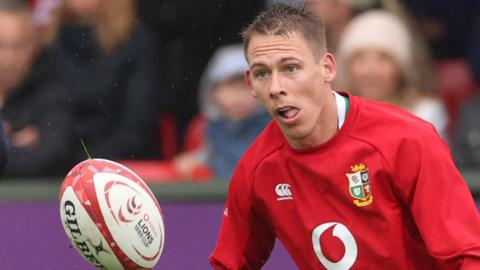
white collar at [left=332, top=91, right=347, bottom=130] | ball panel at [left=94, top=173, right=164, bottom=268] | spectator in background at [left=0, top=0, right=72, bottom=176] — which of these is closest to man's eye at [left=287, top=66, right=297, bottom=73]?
white collar at [left=332, top=91, right=347, bottom=130]

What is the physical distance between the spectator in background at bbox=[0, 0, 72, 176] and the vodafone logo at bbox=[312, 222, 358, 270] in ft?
8.86

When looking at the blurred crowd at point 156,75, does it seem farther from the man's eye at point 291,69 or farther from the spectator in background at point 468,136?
the man's eye at point 291,69

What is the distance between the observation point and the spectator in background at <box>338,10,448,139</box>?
6699 mm

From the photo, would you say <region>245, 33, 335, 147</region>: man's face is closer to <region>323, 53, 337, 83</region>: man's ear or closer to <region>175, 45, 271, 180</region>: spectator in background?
<region>323, 53, 337, 83</region>: man's ear

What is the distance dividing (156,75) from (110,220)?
2.71 metres

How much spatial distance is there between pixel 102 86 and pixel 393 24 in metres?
1.69

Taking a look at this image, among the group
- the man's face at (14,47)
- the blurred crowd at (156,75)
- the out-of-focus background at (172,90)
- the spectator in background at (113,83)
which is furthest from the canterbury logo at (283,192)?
the man's face at (14,47)

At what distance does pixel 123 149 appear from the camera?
7191 millimetres

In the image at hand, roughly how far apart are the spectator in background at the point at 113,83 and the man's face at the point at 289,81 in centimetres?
261

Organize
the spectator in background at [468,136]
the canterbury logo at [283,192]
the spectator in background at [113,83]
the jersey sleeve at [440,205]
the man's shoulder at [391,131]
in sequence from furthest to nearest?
the spectator in background at [113,83] < the spectator in background at [468,136] < the canterbury logo at [283,192] < the man's shoulder at [391,131] < the jersey sleeve at [440,205]

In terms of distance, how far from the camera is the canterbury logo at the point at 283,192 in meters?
4.85

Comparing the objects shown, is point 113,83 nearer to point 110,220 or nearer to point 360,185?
point 110,220

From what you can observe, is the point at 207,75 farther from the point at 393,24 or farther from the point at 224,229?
the point at 224,229

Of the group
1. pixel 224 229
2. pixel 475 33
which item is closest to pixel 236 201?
pixel 224 229
